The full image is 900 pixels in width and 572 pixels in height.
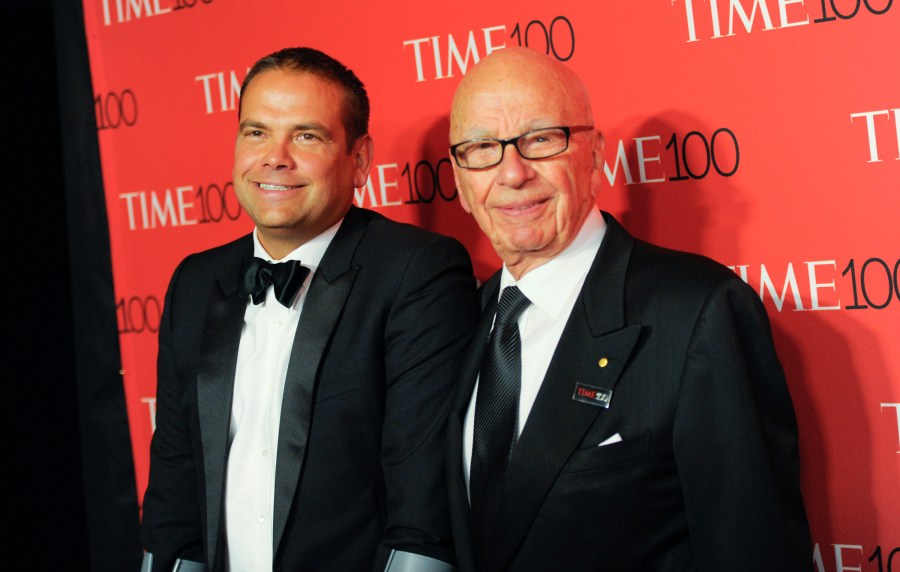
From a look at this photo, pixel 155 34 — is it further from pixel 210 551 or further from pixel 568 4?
pixel 210 551

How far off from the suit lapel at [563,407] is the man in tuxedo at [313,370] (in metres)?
0.28

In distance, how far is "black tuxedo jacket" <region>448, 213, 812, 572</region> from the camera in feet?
5.28

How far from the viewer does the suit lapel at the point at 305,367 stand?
80.5 inches

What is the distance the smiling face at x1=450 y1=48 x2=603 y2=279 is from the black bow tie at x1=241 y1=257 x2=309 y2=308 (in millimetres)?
465

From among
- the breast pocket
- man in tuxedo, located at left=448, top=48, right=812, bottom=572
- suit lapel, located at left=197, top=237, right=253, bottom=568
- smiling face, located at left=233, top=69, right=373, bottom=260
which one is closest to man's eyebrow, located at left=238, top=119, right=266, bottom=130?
smiling face, located at left=233, top=69, right=373, bottom=260

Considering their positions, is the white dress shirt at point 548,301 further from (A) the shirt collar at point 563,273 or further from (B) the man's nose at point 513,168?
(B) the man's nose at point 513,168

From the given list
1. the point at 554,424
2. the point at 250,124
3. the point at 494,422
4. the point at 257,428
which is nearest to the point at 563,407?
the point at 554,424

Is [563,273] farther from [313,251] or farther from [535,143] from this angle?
[313,251]

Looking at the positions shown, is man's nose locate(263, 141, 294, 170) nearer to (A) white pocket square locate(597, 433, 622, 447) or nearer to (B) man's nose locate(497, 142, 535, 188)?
(B) man's nose locate(497, 142, 535, 188)

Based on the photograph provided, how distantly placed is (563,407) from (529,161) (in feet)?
1.45

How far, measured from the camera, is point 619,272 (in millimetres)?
1791

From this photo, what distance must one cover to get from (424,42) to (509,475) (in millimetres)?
1294

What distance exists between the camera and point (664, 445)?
5.42 feet

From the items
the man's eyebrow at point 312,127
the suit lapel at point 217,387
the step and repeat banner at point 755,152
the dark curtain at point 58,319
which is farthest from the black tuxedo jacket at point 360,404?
the dark curtain at point 58,319
